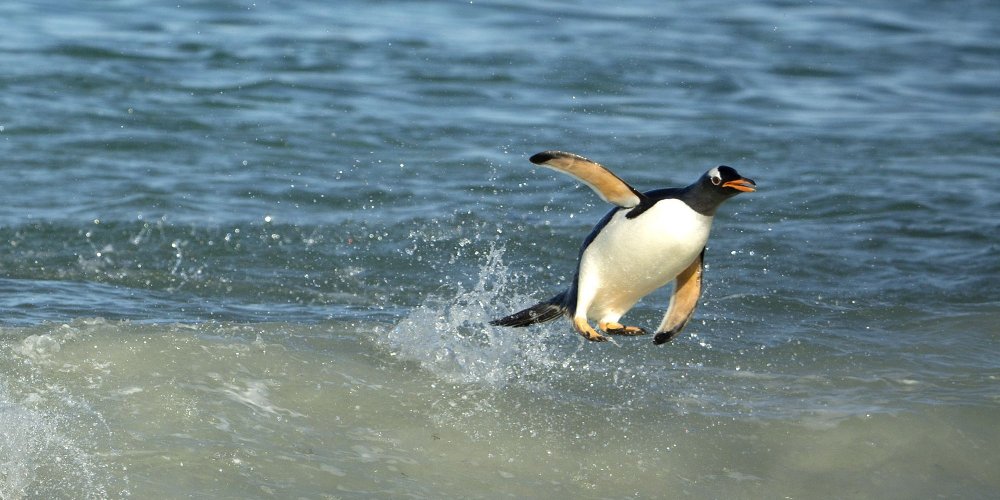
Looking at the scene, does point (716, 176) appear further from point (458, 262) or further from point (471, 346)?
point (458, 262)

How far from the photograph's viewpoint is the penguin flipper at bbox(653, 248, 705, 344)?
505cm

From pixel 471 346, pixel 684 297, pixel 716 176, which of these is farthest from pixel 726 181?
pixel 471 346

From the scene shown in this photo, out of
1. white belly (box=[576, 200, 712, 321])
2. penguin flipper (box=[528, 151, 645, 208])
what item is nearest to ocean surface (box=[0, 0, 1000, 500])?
white belly (box=[576, 200, 712, 321])

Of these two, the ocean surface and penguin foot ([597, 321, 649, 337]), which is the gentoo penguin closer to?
penguin foot ([597, 321, 649, 337])

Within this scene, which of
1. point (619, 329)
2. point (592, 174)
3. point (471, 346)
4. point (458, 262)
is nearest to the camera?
point (592, 174)

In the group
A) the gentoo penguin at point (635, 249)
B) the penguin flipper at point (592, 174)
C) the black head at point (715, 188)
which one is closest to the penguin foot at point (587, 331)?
the gentoo penguin at point (635, 249)

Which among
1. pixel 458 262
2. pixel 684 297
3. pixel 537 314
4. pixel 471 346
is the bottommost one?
pixel 458 262

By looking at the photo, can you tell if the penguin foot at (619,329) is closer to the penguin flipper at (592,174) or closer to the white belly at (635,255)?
the white belly at (635,255)

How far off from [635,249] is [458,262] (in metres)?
2.56

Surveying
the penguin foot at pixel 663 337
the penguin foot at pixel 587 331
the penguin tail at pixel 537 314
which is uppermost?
the penguin foot at pixel 587 331

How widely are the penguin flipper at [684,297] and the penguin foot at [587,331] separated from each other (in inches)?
11.4

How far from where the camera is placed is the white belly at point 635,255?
15.6ft

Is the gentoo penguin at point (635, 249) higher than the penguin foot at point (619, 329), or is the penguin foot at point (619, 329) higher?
the gentoo penguin at point (635, 249)

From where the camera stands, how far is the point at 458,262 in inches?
289
